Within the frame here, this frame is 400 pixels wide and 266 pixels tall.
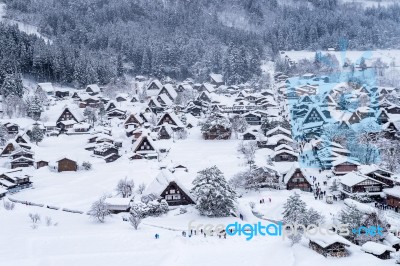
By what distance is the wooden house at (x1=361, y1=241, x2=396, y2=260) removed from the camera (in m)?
21.2

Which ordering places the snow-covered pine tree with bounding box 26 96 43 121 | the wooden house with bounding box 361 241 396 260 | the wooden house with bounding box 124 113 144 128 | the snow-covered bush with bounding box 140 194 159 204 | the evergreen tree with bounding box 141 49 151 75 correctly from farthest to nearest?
the evergreen tree with bounding box 141 49 151 75
the snow-covered pine tree with bounding box 26 96 43 121
the wooden house with bounding box 124 113 144 128
the snow-covered bush with bounding box 140 194 159 204
the wooden house with bounding box 361 241 396 260

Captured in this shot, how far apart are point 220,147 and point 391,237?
21.2 m

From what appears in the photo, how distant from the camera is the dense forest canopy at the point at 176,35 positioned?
2842 inches

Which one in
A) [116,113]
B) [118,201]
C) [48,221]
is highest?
[116,113]

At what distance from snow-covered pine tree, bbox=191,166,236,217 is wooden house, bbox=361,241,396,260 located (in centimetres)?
798

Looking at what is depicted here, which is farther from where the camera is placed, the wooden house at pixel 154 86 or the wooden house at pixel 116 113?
the wooden house at pixel 154 86

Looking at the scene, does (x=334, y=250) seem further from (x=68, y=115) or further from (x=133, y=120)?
(x=68, y=115)

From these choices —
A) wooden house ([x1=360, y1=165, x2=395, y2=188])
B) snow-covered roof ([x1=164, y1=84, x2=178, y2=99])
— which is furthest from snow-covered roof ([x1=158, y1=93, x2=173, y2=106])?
wooden house ([x1=360, y1=165, x2=395, y2=188])

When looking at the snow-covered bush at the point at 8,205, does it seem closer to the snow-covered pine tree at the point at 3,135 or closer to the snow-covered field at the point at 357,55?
the snow-covered pine tree at the point at 3,135

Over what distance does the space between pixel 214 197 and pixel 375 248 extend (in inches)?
359

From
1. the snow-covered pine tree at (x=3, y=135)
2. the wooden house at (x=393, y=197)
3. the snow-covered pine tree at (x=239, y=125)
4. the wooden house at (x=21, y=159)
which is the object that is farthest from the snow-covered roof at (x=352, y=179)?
the snow-covered pine tree at (x=3, y=135)

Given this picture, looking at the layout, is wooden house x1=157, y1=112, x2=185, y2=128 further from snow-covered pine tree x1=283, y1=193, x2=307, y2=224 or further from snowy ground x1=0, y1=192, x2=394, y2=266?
snow-covered pine tree x1=283, y1=193, x2=307, y2=224

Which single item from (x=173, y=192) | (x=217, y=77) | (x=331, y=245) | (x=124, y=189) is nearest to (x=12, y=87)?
(x=124, y=189)

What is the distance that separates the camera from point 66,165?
121 feet
